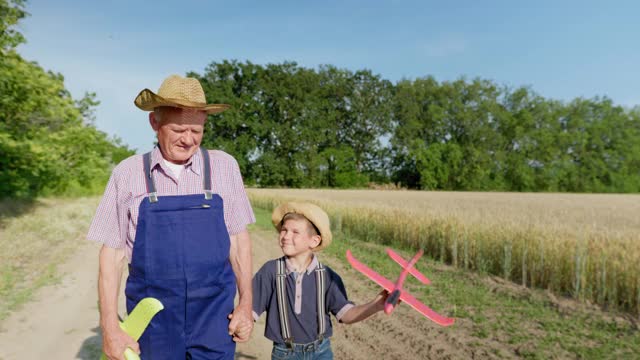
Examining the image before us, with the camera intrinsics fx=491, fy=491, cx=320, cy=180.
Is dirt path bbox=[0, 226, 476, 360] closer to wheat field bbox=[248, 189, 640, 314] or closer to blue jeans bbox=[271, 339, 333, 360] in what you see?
blue jeans bbox=[271, 339, 333, 360]

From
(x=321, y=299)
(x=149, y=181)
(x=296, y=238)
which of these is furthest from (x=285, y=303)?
(x=149, y=181)

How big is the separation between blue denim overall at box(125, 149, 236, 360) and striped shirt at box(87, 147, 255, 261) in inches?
1.6

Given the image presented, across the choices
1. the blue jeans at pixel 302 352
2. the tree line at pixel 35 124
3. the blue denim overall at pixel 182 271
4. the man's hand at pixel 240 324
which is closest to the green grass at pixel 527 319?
the blue jeans at pixel 302 352

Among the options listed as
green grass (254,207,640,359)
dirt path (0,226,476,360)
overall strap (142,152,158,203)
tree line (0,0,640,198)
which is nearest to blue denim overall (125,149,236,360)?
overall strap (142,152,158,203)

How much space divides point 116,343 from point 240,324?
52cm

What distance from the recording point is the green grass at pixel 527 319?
5.15m

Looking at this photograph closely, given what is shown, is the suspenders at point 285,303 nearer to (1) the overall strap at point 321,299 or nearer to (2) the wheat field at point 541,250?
(1) the overall strap at point 321,299

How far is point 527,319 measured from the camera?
6148 mm

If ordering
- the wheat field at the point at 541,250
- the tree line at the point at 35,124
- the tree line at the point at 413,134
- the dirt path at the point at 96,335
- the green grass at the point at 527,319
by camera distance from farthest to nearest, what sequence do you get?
the tree line at the point at 413,134
the tree line at the point at 35,124
the wheat field at the point at 541,250
the green grass at the point at 527,319
the dirt path at the point at 96,335

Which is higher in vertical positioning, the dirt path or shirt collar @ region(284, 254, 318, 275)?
shirt collar @ region(284, 254, 318, 275)

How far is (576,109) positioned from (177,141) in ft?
190

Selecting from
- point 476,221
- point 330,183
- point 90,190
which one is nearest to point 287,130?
point 330,183

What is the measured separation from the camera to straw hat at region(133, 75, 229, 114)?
2094mm

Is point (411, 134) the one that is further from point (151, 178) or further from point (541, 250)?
point (151, 178)
